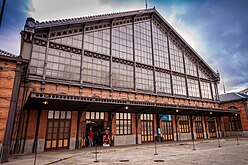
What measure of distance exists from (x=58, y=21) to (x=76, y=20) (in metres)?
1.92

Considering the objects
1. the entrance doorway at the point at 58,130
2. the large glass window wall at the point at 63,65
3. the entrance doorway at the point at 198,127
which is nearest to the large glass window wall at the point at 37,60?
the large glass window wall at the point at 63,65

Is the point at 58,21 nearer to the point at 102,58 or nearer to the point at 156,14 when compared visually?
the point at 102,58

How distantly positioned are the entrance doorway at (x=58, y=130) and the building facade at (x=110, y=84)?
8 centimetres

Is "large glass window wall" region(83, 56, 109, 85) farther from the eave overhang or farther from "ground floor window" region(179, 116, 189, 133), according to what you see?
"ground floor window" region(179, 116, 189, 133)

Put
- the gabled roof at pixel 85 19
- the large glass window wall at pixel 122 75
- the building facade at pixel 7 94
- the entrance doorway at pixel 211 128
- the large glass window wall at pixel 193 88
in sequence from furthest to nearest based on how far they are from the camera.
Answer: the entrance doorway at pixel 211 128 < the large glass window wall at pixel 193 88 < the large glass window wall at pixel 122 75 < the gabled roof at pixel 85 19 < the building facade at pixel 7 94

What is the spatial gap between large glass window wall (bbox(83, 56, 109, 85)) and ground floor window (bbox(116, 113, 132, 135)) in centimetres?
426

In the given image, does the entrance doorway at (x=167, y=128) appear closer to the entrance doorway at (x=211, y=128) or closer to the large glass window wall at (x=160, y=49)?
the large glass window wall at (x=160, y=49)

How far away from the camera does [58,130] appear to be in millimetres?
15812

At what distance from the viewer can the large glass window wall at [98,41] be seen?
A: 65.3ft

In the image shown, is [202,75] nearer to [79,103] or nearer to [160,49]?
[160,49]

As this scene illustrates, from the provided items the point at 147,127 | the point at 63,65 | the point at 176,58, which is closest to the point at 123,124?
the point at 147,127

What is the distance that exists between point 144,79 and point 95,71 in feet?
23.3

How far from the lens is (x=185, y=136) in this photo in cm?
2455

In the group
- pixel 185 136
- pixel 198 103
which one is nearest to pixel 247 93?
pixel 198 103
